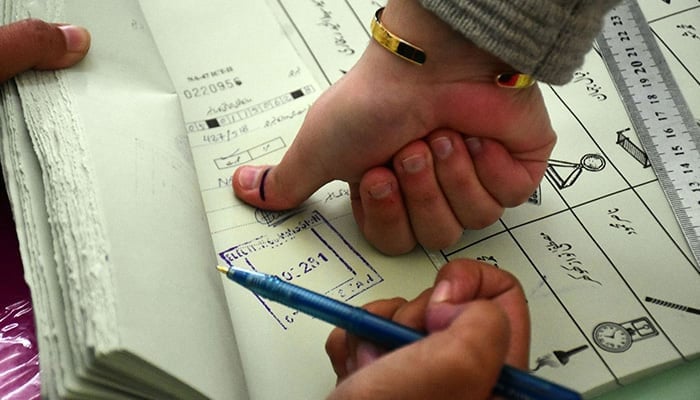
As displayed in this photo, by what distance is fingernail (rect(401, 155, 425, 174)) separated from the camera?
0.55 metres

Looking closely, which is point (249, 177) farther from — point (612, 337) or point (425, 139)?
point (612, 337)

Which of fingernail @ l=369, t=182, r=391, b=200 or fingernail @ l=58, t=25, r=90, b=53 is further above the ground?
fingernail @ l=58, t=25, r=90, b=53

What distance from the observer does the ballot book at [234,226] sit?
1.42ft

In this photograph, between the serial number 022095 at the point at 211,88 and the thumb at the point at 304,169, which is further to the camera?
the serial number 022095 at the point at 211,88

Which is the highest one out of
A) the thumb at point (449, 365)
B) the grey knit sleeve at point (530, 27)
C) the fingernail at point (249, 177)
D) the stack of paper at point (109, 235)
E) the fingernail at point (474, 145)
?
the grey knit sleeve at point (530, 27)

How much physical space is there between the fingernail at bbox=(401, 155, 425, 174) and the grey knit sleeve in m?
0.11

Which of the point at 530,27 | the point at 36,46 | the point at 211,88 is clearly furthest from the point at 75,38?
the point at 530,27

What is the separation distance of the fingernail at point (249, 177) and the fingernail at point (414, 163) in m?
0.15

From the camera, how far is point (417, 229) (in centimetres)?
58

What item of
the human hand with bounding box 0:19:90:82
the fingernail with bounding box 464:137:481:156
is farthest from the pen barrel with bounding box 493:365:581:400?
the human hand with bounding box 0:19:90:82

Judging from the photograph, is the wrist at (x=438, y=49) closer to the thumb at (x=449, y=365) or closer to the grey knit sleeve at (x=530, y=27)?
the grey knit sleeve at (x=530, y=27)

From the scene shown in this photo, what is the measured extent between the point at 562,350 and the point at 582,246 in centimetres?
12

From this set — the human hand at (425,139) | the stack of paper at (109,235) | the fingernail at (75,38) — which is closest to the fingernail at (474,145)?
the human hand at (425,139)

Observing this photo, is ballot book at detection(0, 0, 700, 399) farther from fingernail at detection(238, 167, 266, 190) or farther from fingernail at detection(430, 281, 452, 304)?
fingernail at detection(430, 281, 452, 304)
